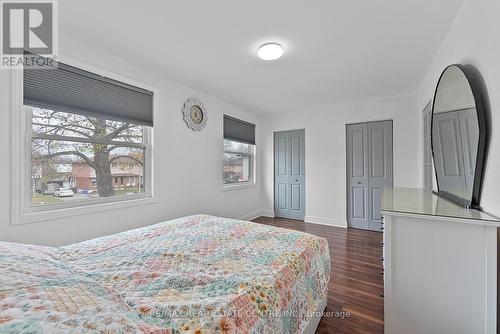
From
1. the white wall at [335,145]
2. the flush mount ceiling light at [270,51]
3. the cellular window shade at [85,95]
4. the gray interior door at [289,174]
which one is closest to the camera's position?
the cellular window shade at [85,95]

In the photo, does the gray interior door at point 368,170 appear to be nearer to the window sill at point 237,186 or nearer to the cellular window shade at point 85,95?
the window sill at point 237,186

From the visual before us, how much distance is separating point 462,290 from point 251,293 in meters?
1.12

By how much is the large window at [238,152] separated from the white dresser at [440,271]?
10.5ft

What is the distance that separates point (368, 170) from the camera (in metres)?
4.10

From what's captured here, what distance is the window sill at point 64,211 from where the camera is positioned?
1.80 meters

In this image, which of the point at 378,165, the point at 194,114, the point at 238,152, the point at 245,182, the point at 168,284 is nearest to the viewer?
the point at 168,284

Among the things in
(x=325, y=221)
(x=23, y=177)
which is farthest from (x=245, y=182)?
(x=23, y=177)

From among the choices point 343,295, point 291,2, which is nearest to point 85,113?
point 291,2

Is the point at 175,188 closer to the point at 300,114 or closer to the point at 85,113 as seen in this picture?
the point at 85,113

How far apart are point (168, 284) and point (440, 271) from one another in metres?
1.44

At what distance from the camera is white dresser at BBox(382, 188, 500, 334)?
3.63ft

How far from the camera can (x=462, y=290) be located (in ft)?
3.80

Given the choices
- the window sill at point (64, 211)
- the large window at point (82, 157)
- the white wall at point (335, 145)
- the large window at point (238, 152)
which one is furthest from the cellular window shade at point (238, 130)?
the window sill at point (64, 211)

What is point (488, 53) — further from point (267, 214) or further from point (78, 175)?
point (267, 214)
